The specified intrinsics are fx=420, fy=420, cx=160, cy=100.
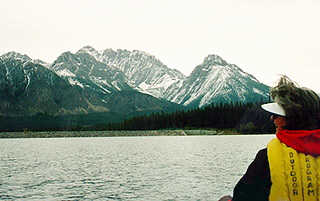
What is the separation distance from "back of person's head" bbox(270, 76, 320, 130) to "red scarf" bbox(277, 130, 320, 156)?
0.25 meters

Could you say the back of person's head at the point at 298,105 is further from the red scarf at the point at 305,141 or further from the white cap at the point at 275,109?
the red scarf at the point at 305,141

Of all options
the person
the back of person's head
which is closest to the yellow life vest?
the person

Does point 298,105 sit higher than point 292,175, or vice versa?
point 298,105

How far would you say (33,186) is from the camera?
95.9 feet

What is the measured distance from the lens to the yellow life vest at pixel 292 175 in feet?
16.6

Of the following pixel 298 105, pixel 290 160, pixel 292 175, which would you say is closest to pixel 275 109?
pixel 298 105

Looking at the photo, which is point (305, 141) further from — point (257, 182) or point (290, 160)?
A: point (257, 182)

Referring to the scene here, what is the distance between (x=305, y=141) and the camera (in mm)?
5113

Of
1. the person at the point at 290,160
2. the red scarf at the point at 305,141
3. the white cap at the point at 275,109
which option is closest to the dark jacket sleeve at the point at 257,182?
the person at the point at 290,160

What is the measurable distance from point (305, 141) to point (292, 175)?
44cm

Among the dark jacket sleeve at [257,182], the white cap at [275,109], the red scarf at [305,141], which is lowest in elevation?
the dark jacket sleeve at [257,182]

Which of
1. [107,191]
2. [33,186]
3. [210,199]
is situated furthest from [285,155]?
[33,186]

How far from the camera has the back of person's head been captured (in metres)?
5.32

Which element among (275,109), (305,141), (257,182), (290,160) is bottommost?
(257,182)
